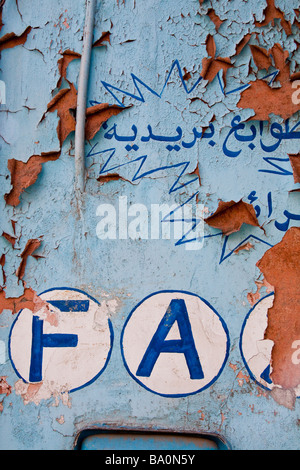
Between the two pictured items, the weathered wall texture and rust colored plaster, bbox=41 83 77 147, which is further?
rust colored plaster, bbox=41 83 77 147

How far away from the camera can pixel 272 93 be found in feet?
5.30

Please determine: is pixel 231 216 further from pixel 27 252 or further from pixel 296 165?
pixel 27 252

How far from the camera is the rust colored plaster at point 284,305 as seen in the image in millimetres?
1521

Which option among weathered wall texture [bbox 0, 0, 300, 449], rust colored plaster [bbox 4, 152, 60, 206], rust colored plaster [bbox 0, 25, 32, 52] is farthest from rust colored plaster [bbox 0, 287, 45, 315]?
rust colored plaster [bbox 0, 25, 32, 52]

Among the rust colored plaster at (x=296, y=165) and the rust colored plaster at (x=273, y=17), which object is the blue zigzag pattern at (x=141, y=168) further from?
the rust colored plaster at (x=273, y=17)

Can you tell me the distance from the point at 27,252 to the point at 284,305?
1076 mm

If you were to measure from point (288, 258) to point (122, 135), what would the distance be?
0.85 metres

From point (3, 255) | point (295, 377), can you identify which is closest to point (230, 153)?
point (295, 377)

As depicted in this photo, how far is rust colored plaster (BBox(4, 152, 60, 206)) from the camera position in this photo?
1695mm

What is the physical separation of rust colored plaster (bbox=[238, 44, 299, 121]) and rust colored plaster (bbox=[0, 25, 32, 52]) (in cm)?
98

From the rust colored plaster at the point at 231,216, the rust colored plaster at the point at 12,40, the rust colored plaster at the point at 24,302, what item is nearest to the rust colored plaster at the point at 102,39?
the rust colored plaster at the point at 12,40

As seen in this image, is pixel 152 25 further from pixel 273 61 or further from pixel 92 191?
pixel 92 191

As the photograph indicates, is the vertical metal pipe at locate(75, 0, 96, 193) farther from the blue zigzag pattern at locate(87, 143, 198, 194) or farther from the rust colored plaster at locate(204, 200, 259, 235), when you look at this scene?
the rust colored plaster at locate(204, 200, 259, 235)

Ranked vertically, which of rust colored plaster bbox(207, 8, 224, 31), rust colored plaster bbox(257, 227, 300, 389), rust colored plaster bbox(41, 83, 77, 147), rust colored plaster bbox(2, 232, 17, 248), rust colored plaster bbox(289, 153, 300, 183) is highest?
rust colored plaster bbox(207, 8, 224, 31)
